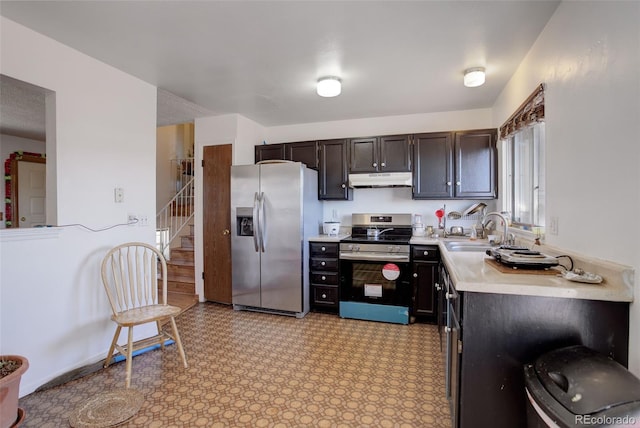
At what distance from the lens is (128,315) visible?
7.29 feet

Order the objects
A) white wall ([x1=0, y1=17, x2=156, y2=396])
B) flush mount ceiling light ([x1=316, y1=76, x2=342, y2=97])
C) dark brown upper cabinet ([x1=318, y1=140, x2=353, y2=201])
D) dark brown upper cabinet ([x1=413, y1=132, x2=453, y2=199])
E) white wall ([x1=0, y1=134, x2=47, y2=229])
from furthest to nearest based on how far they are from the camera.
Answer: white wall ([x1=0, y1=134, x2=47, y2=229]), dark brown upper cabinet ([x1=318, y1=140, x2=353, y2=201]), dark brown upper cabinet ([x1=413, y1=132, x2=453, y2=199]), flush mount ceiling light ([x1=316, y1=76, x2=342, y2=97]), white wall ([x1=0, y1=17, x2=156, y2=396])

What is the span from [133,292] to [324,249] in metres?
1.89

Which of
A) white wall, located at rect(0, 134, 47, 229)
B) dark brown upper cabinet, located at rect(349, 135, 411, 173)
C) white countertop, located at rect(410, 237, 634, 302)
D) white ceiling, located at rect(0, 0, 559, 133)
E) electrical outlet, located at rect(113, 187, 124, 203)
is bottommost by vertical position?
white countertop, located at rect(410, 237, 634, 302)

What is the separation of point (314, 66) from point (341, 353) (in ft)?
7.98

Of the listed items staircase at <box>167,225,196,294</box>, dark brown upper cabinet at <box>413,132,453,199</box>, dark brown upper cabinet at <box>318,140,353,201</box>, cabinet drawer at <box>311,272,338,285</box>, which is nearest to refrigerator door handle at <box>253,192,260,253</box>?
cabinet drawer at <box>311,272,338,285</box>

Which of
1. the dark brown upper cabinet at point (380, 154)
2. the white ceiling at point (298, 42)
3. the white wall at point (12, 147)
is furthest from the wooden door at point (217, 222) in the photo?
the white wall at point (12, 147)

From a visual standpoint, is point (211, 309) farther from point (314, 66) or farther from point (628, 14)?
point (628, 14)

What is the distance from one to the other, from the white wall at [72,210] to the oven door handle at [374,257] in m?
2.07

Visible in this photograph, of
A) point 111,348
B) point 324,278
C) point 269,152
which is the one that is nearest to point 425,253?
point 324,278

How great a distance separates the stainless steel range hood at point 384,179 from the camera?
11.5 ft

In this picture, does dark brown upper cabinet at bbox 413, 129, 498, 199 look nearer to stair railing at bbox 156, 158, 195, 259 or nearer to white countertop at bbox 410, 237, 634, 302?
white countertop at bbox 410, 237, 634, 302

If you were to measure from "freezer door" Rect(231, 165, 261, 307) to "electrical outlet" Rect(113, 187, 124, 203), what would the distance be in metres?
1.20

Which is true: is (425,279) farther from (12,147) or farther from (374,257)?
(12,147)

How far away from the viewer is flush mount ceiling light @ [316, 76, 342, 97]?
273 cm
